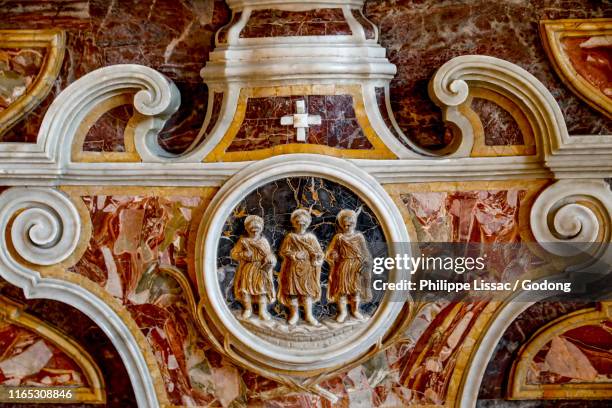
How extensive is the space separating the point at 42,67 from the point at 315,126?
63.9 inches

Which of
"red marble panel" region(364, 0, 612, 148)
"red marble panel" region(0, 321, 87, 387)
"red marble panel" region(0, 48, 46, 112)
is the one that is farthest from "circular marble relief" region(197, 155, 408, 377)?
"red marble panel" region(0, 48, 46, 112)

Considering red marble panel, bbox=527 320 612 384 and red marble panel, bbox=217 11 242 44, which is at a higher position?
red marble panel, bbox=217 11 242 44

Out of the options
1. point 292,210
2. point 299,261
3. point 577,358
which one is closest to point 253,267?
point 299,261

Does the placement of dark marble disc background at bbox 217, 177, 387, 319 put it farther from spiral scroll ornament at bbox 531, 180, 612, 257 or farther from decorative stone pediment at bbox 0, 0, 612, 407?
spiral scroll ornament at bbox 531, 180, 612, 257

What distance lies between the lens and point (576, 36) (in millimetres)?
5582

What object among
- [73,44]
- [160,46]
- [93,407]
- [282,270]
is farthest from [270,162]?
[93,407]

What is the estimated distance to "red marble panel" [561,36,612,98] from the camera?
220 inches

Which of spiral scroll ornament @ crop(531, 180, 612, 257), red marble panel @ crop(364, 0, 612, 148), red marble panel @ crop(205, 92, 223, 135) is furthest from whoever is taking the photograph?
red marble panel @ crop(205, 92, 223, 135)

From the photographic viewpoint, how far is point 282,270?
5625 millimetres

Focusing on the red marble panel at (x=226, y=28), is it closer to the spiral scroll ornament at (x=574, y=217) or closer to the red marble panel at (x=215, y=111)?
the red marble panel at (x=215, y=111)

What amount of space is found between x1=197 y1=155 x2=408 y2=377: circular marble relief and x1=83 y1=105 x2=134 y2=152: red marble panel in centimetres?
69

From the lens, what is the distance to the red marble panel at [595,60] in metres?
5.58

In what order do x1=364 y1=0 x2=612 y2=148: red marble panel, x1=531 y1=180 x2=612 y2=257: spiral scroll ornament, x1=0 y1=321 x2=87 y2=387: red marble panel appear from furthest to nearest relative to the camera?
x1=0 y1=321 x2=87 y2=387: red marble panel, x1=364 y1=0 x2=612 y2=148: red marble panel, x1=531 y1=180 x2=612 y2=257: spiral scroll ornament

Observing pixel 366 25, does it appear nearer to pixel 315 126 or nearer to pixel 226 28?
pixel 315 126
